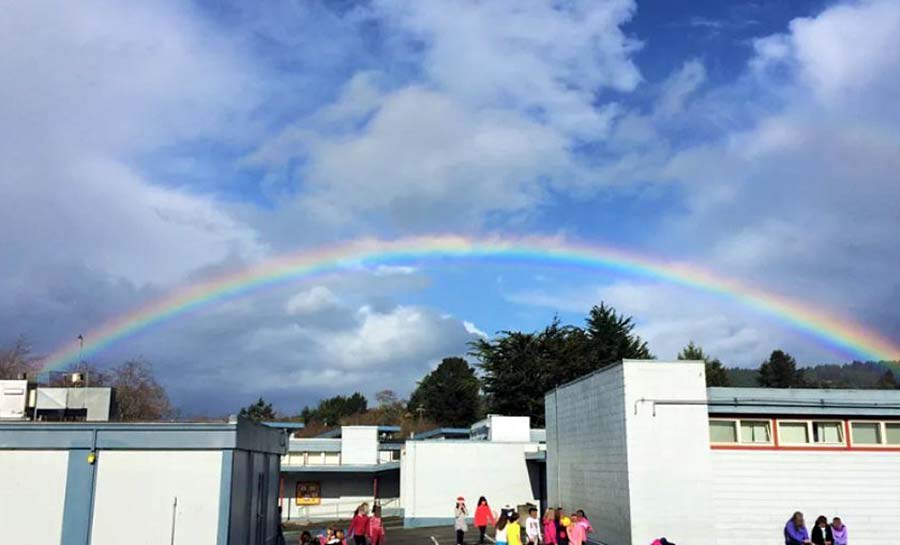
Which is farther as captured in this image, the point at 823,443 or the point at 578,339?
the point at 578,339

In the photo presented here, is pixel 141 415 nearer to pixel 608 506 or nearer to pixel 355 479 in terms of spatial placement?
pixel 355 479

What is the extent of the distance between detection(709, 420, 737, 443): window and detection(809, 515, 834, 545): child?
4.62 metres

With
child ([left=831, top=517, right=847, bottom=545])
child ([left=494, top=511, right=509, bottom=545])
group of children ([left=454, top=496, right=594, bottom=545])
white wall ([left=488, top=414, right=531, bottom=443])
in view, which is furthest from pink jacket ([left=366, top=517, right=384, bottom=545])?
white wall ([left=488, top=414, right=531, bottom=443])

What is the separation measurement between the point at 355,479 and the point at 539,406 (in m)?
21.8

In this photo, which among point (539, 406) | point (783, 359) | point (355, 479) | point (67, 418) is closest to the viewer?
point (67, 418)

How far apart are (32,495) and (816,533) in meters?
16.7

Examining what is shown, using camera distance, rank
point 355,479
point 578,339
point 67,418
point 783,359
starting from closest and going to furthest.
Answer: point 67,418
point 355,479
point 578,339
point 783,359

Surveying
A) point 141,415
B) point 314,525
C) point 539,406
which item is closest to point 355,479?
point 314,525

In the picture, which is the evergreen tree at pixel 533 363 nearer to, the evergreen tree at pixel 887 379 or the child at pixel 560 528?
the evergreen tree at pixel 887 379

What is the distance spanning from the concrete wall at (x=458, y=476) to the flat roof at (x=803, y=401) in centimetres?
1798

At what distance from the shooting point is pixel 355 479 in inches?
1966

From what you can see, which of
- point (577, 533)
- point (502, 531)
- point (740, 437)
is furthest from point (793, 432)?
point (502, 531)

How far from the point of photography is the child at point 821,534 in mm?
18328

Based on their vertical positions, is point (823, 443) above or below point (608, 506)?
above
